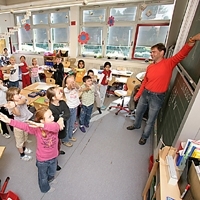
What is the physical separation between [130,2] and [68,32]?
9.26ft

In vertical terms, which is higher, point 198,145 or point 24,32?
point 24,32

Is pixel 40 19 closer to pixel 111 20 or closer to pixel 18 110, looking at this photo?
pixel 111 20

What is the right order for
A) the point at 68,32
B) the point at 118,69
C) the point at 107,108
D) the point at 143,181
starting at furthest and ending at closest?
1. the point at 68,32
2. the point at 118,69
3. the point at 107,108
4. the point at 143,181

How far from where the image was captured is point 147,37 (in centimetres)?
528

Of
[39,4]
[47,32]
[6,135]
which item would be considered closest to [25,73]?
[6,135]

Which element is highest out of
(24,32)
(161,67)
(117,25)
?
(117,25)

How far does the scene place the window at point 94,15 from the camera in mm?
5574

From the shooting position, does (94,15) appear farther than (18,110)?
Yes

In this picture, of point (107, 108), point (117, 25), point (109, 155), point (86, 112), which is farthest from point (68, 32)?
point (109, 155)

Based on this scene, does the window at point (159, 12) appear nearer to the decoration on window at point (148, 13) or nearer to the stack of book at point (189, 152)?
the decoration on window at point (148, 13)

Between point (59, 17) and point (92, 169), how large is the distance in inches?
256

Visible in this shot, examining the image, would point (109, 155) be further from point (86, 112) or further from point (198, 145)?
point (198, 145)

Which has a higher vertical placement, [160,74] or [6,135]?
[160,74]

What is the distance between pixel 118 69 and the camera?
532 cm
